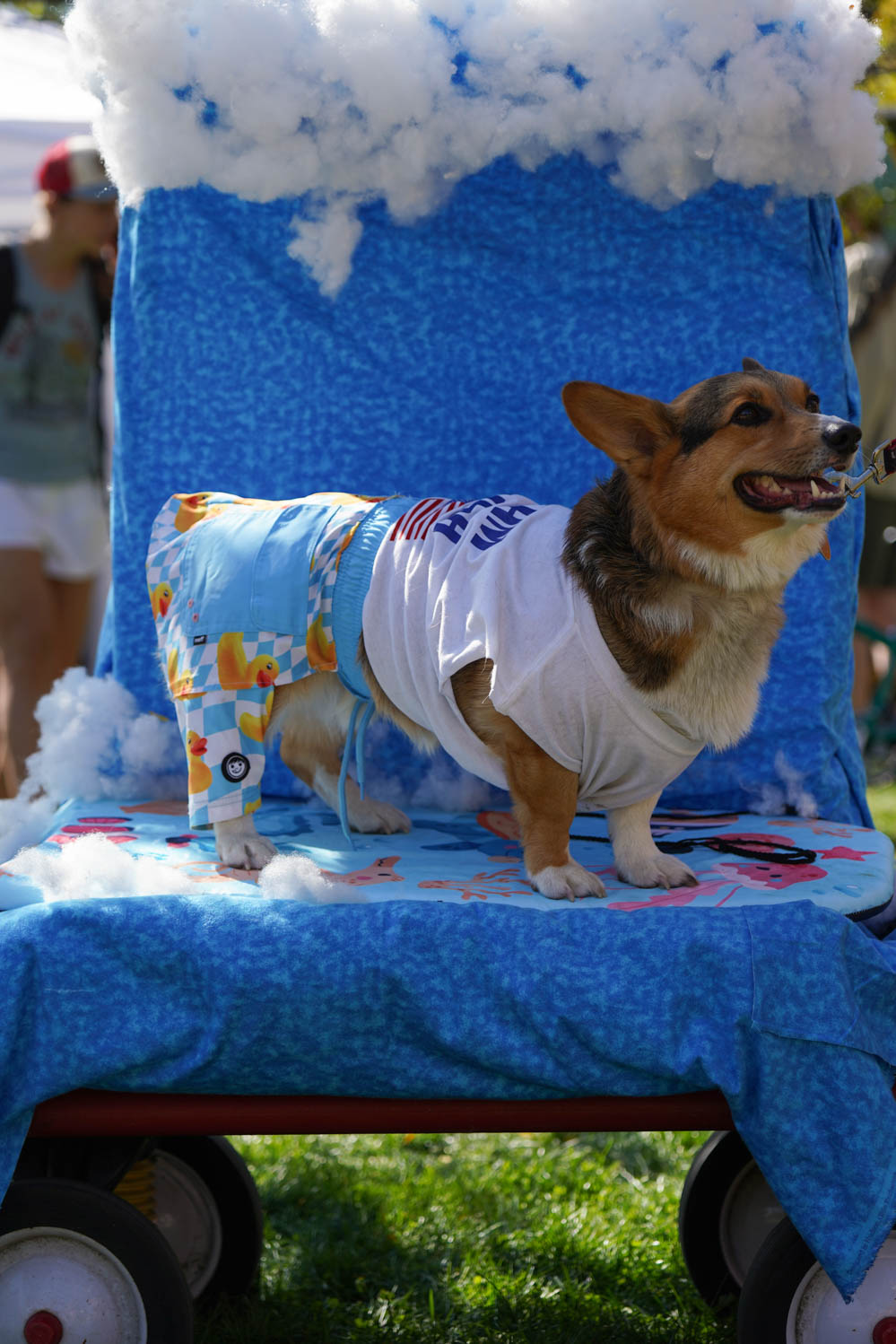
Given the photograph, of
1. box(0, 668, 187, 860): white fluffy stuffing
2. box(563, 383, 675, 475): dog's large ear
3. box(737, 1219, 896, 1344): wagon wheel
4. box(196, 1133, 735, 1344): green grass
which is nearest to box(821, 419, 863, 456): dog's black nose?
box(563, 383, 675, 475): dog's large ear

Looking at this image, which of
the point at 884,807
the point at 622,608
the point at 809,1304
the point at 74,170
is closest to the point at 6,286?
the point at 74,170

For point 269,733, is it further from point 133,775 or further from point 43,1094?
point 43,1094

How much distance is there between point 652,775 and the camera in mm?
1943

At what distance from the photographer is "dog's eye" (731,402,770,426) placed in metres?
1.82

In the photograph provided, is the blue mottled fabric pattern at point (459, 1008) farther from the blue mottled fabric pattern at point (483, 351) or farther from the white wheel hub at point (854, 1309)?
the blue mottled fabric pattern at point (483, 351)

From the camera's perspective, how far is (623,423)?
6.22 feet

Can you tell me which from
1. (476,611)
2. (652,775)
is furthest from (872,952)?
(476,611)

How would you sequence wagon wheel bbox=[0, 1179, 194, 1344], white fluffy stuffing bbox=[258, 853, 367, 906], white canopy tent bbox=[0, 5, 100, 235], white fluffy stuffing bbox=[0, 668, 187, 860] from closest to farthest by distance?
wagon wheel bbox=[0, 1179, 194, 1344], white fluffy stuffing bbox=[258, 853, 367, 906], white fluffy stuffing bbox=[0, 668, 187, 860], white canopy tent bbox=[0, 5, 100, 235]

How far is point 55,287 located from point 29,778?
1.72m

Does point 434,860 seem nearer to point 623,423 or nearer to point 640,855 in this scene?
point 640,855

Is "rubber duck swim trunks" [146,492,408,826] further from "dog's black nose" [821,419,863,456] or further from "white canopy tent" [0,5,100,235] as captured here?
"white canopy tent" [0,5,100,235]

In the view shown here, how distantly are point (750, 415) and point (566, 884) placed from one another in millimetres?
727

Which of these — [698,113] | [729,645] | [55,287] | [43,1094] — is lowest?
[43,1094]

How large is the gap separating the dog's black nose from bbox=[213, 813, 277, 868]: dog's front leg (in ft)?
3.42
